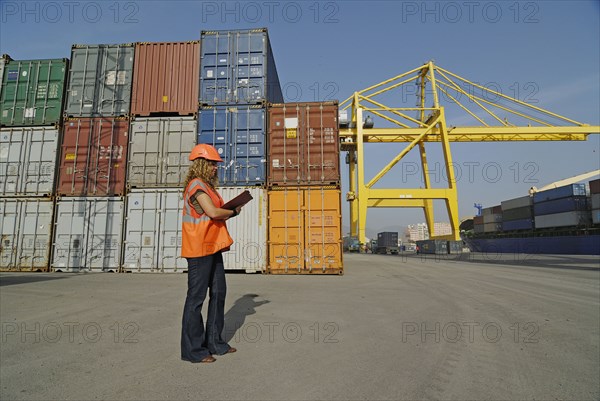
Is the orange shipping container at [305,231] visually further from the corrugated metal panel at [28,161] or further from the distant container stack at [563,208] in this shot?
the distant container stack at [563,208]

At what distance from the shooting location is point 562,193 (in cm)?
3675

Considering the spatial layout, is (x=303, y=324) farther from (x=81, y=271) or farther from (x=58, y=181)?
(x=58, y=181)

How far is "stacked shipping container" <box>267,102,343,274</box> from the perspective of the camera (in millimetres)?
11305

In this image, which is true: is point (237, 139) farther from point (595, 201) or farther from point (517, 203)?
point (517, 203)

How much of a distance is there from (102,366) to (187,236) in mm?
1326

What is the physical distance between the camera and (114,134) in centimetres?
1224

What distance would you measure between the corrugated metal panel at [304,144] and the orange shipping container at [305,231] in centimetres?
53

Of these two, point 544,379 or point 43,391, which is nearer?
point 43,391

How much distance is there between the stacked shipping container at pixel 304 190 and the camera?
37.1 ft

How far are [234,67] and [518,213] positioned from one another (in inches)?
1842

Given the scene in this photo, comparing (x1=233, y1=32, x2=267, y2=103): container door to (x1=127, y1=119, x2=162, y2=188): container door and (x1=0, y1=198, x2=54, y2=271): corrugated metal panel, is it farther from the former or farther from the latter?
(x1=0, y1=198, x2=54, y2=271): corrugated metal panel

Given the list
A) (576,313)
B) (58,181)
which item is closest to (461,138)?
(576,313)

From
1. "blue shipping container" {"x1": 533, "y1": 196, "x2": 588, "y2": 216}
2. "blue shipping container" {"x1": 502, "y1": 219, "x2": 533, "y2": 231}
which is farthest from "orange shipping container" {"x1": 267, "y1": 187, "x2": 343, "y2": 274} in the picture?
"blue shipping container" {"x1": 502, "y1": 219, "x2": 533, "y2": 231}

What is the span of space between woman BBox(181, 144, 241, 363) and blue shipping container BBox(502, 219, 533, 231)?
49726 mm
